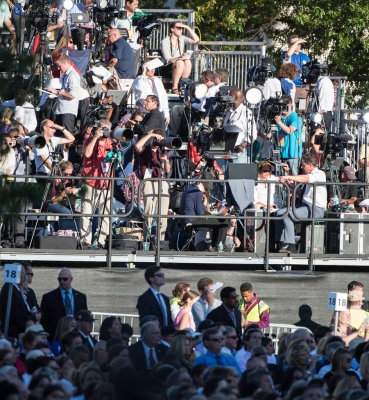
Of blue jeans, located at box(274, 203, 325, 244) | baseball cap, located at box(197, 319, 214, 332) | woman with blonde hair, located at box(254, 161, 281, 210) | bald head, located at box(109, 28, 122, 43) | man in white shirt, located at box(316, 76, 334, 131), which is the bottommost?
baseball cap, located at box(197, 319, 214, 332)

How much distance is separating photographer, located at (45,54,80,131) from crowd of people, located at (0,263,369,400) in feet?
16.0

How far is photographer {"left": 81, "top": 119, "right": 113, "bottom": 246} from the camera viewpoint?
15555 mm

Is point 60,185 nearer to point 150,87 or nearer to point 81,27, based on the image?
point 150,87

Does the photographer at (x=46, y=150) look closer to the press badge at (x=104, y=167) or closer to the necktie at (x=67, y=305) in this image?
the press badge at (x=104, y=167)

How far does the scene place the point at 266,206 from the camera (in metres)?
15.7

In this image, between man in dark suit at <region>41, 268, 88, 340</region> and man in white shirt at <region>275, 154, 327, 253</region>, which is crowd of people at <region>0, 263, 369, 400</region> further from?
man in white shirt at <region>275, 154, 327, 253</region>

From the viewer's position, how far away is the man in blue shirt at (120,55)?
2012 centimetres

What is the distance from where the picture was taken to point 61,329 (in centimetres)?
1165

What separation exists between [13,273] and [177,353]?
244 cm

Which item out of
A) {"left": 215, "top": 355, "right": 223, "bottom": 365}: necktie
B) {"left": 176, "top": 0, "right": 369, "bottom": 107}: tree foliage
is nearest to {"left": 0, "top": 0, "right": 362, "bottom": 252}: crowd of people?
{"left": 215, "top": 355, "right": 223, "bottom": 365}: necktie

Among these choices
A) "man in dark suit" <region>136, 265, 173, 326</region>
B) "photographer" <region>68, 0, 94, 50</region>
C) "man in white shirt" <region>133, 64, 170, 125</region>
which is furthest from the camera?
"photographer" <region>68, 0, 94, 50</region>

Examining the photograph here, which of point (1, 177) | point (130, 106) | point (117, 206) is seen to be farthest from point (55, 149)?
point (1, 177)

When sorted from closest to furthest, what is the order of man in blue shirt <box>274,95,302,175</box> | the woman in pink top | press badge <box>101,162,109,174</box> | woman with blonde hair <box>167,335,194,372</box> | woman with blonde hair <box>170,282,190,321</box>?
woman with blonde hair <box>167,335,194,372</box> < the woman in pink top < woman with blonde hair <box>170,282,190,321</box> < press badge <box>101,162,109,174</box> < man in blue shirt <box>274,95,302,175</box>

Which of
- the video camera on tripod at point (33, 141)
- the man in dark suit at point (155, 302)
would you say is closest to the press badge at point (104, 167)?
the video camera on tripod at point (33, 141)
